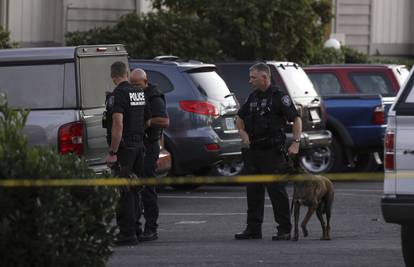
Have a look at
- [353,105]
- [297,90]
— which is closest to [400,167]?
[297,90]

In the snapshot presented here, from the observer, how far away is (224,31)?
88.4 feet

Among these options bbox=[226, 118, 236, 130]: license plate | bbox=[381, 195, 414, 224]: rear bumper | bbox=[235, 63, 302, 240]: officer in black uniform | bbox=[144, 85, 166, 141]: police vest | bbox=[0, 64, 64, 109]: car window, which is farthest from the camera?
bbox=[226, 118, 236, 130]: license plate

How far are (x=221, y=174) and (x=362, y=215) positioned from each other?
3923 mm

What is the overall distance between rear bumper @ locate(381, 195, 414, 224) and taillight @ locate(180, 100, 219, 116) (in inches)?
304

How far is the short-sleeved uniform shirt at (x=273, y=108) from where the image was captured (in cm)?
1298

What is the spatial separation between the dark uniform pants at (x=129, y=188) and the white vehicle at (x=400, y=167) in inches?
133

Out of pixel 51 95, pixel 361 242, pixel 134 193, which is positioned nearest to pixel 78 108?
pixel 51 95

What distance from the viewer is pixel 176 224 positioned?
14633 millimetres

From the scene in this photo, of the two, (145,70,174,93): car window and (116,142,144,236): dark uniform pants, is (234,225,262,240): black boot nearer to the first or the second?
(116,142,144,236): dark uniform pants

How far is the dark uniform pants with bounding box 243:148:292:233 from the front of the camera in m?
13.0

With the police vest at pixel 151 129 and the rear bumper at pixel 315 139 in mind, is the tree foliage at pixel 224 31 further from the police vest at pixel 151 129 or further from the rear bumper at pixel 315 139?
the police vest at pixel 151 129

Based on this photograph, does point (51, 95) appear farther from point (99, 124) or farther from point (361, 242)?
point (361, 242)

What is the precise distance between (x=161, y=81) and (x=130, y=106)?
187 inches

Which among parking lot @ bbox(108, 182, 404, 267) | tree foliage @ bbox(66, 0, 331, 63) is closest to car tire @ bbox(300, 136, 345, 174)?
parking lot @ bbox(108, 182, 404, 267)
